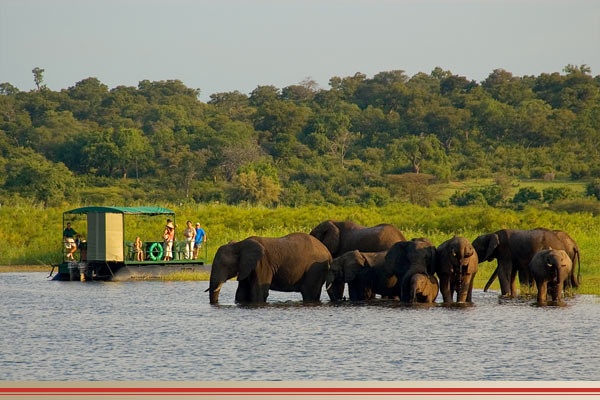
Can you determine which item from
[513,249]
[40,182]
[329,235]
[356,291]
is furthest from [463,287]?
[40,182]

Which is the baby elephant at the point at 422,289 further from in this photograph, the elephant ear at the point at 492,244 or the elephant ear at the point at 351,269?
the elephant ear at the point at 492,244

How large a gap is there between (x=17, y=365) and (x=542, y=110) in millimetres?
71634

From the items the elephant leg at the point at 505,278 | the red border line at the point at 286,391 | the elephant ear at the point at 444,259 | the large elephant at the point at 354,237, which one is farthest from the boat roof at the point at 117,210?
the red border line at the point at 286,391

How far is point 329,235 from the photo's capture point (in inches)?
1288

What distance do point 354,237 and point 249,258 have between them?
15.7ft

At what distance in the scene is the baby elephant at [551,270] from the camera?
91.2 ft

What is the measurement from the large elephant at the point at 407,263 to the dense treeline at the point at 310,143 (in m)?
38.1

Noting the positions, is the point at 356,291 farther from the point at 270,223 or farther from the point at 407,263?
the point at 270,223

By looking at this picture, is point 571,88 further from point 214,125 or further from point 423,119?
point 214,125

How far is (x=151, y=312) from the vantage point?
27750 mm

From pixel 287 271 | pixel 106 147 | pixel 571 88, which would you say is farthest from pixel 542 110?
pixel 287 271

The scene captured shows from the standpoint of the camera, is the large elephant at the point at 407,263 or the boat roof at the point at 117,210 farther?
the boat roof at the point at 117,210

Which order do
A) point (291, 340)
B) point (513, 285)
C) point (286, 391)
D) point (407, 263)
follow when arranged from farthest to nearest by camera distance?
1. point (513, 285)
2. point (407, 263)
3. point (291, 340)
4. point (286, 391)

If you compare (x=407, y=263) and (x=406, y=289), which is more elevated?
(x=407, y=263)
